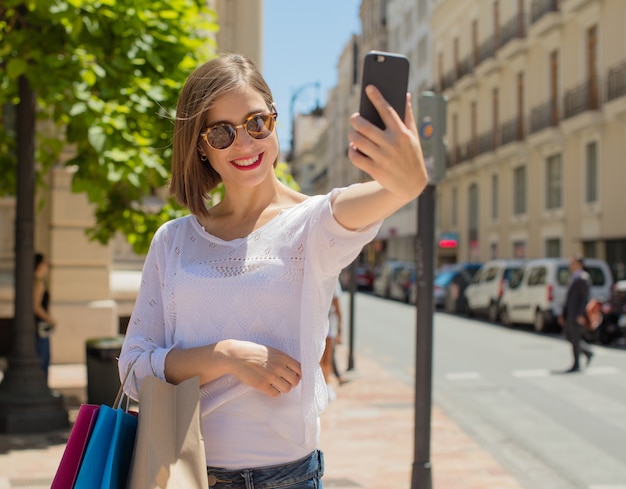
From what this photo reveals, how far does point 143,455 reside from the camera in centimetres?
202

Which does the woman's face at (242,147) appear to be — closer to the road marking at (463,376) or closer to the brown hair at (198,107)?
the brown hair at (198,107)

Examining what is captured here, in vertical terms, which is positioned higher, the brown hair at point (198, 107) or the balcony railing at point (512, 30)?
the balcony railing at point (512, 30)

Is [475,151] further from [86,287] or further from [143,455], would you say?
[143,455]

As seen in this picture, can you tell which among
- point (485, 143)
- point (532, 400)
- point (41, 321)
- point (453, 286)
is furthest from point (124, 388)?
point (485, 143)

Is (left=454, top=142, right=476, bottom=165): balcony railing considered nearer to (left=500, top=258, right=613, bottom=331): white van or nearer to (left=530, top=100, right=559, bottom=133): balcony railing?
(left=530, top=100, right=559, bottom=133): balcony railing

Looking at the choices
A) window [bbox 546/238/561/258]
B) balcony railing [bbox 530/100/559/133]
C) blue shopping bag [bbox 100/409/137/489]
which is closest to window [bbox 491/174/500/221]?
balcony railing [bbox 530/100/559/133]

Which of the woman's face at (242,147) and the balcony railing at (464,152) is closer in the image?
the woman's face at (242,147)

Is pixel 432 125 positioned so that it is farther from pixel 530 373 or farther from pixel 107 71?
pixel 530 373

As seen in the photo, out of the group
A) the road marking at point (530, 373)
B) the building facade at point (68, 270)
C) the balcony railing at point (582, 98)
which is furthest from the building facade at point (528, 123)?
the building facade at point (68, 270)

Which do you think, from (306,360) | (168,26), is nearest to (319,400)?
(306,360)

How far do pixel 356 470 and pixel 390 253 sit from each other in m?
62.9

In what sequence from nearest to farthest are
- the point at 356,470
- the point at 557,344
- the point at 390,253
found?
the point at 356,470 < the point at 557,344 < the point at 390,253

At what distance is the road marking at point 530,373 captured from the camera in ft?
48.6

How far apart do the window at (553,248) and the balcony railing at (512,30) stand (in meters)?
8.82
